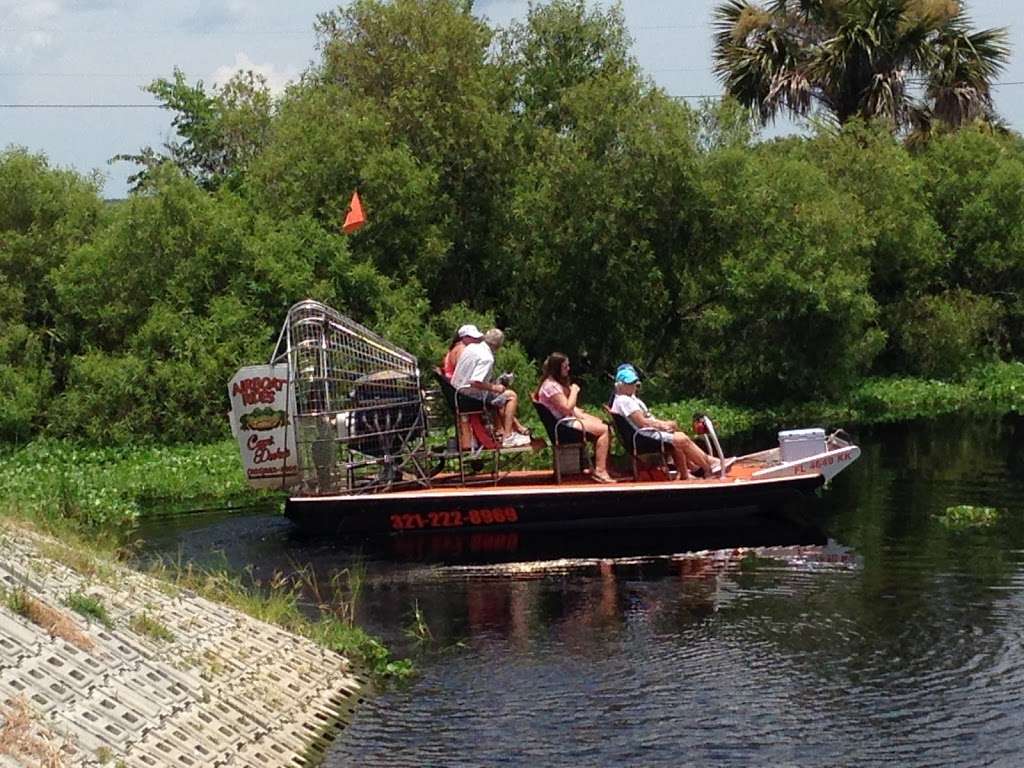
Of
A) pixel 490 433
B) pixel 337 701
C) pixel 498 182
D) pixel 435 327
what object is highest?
pixel 498 182

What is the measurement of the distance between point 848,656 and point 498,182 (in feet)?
67.4

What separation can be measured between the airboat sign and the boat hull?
555 mm

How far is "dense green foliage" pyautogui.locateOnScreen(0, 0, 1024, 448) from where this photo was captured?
27703mm

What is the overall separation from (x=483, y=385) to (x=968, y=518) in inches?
230

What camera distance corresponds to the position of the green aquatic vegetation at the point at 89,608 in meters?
11.0

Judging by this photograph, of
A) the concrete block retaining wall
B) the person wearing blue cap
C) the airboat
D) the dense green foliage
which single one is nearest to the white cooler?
the airboat

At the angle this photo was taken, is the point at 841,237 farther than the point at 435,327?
Yes

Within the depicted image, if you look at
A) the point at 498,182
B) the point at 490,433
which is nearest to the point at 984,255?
the point at 498,182

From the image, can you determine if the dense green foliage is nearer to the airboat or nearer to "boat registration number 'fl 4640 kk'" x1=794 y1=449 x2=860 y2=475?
the airboat

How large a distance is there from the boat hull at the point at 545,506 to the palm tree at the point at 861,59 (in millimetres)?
20693

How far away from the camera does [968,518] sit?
1869cm

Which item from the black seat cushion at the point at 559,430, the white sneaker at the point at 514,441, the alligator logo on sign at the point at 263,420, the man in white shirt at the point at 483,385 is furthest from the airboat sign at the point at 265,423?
the black seat cushion at the point at 559,430

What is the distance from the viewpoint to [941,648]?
12.6m

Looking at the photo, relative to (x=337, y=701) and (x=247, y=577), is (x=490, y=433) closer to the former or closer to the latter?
(x=247, y=577)
